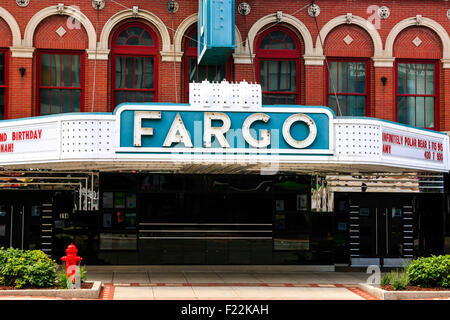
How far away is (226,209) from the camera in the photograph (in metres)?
22.1

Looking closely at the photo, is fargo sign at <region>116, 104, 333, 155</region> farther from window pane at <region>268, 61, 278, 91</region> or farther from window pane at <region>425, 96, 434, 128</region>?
window pane at <region>425, 96, 434, 128</region>

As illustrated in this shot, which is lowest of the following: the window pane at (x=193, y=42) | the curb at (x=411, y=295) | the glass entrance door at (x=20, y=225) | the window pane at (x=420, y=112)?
the curb at (x=411, y=295)

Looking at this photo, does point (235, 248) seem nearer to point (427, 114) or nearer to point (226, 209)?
point (226, 209)

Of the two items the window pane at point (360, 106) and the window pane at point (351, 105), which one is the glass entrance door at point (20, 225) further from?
the window pane at point (360, 106)

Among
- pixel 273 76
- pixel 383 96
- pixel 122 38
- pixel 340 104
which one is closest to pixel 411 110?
pixel 383 96

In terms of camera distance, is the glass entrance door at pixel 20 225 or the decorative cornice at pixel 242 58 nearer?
the glass entrance door at pixel 20 225

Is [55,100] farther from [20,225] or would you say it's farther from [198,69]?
[198,69]

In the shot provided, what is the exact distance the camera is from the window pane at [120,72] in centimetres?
2181

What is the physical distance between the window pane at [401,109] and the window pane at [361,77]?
1257mm

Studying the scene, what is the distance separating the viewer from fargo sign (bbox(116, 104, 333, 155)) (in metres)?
16.5

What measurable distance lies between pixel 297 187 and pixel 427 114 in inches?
202

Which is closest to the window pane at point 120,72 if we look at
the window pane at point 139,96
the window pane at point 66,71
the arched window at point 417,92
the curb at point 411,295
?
the window pane at point 139,96

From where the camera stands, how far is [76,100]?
852 inches

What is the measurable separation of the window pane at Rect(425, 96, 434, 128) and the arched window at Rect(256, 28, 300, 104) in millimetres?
4471
